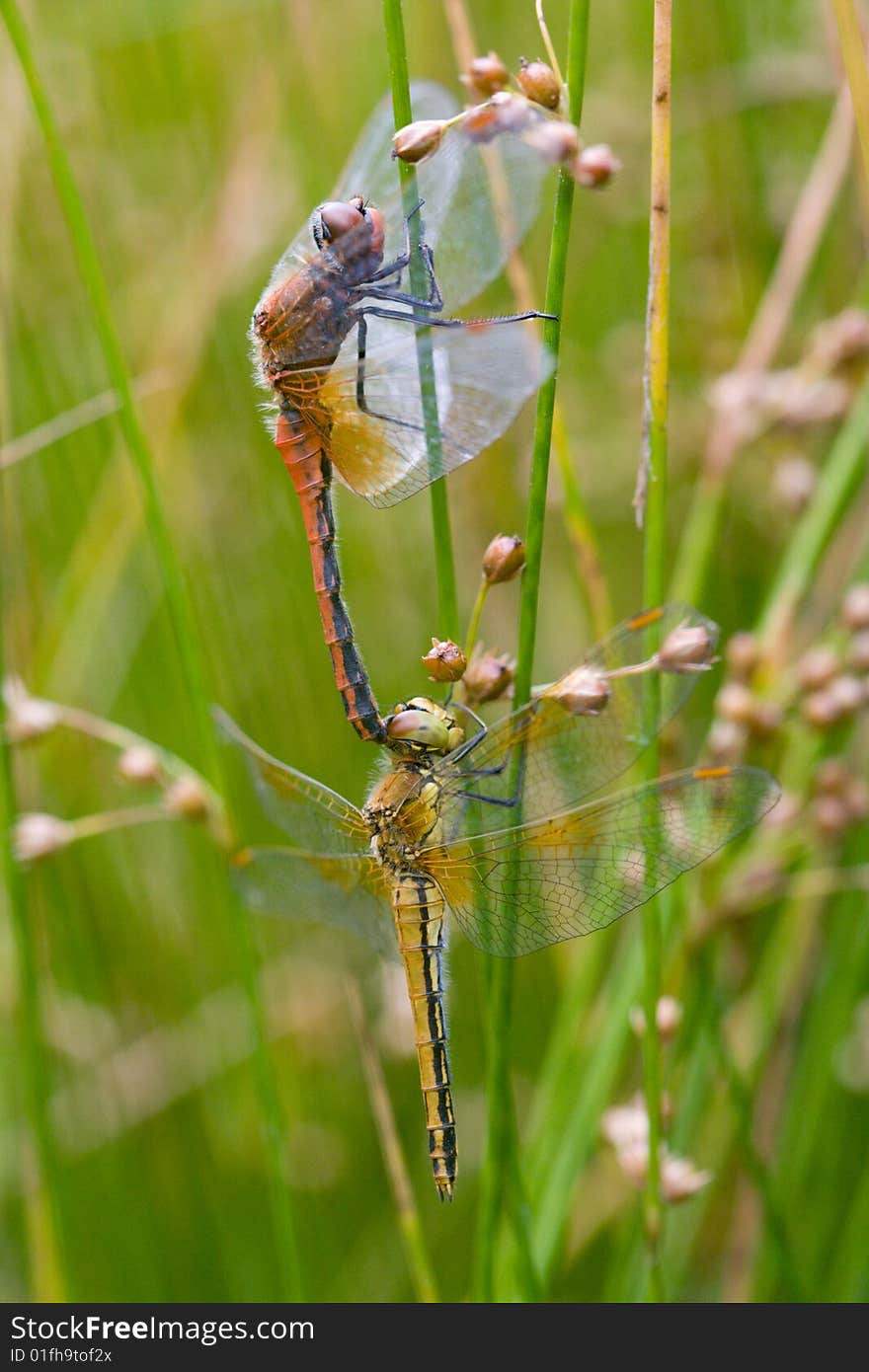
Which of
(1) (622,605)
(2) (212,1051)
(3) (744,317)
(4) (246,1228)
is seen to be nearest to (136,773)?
(2) (212,1051)

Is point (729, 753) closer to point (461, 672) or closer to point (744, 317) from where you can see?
point (461, 672)

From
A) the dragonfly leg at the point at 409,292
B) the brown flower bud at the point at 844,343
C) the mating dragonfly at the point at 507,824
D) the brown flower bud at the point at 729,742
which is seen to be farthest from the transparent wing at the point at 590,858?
the brown flower bud at the point at 844,343

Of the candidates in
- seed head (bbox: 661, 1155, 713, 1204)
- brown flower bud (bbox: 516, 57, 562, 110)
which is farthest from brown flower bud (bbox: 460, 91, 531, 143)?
seed head (bbox: 661, 1155, 713, 1204)

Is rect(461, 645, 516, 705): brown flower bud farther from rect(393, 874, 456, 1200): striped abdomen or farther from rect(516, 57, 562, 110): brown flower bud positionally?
rect(516, 57, 562, 110): brown flower bud

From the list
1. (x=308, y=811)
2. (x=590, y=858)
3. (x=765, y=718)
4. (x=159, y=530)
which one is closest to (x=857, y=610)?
(x=765, y=718)

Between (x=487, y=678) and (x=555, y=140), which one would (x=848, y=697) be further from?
(x=555, y=140)
